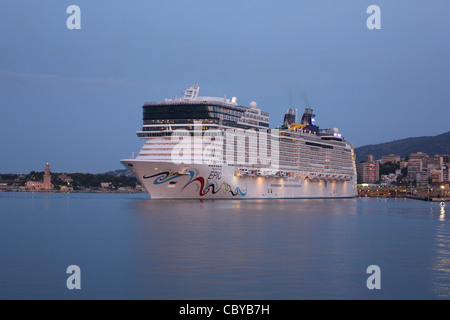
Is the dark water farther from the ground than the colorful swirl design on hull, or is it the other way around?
the colorful swirl design on hull

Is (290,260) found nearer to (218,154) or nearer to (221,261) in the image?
(221,261)

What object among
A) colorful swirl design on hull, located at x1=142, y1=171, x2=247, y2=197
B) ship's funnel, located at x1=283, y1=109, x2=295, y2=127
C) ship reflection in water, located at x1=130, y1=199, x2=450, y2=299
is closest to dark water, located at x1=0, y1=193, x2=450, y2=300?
ship reflection in water, located at x1=130, y1=199, x2=450, y2=299

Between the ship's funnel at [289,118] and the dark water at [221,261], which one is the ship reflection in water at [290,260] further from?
the ship's funnel at [289,118]

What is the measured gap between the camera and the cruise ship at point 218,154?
6838cm

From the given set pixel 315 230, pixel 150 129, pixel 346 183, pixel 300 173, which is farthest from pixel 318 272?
pixel 346 183

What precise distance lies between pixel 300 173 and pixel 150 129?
3422cm

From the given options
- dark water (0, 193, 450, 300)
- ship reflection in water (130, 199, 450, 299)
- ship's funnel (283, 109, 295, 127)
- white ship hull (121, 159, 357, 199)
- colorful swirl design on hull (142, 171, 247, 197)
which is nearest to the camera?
dark water (0, 193, 450, 300)

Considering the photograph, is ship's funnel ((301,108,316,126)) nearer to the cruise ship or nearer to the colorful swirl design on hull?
the cruise ship

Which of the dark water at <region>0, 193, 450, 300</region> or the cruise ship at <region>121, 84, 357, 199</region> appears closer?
the dark water at <region>0, 193, 450, 300</region>

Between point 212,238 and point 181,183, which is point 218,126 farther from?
point 212,238

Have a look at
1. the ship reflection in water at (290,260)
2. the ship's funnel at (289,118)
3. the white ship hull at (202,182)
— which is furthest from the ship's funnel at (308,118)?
the ship reflection in water at (290,260)

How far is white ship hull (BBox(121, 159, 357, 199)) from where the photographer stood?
220 feet

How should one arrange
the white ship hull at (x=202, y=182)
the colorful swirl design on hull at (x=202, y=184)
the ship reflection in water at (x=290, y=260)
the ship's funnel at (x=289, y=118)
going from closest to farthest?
1. the ship reflection in water at (x=290, y=260)
2. the white ship hull at (x=202, y=182)
3. the colorful swirl design on hull at (x=202, y=184)
4. the ship's funnel at (x=289, y=118)

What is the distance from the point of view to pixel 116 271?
2072cm
